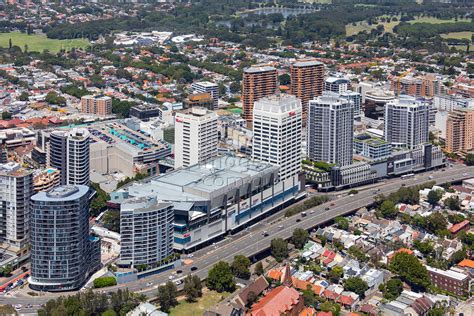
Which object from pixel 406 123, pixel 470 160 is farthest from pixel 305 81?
pixel 470 160

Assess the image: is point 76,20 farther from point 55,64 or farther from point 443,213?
point 443,213

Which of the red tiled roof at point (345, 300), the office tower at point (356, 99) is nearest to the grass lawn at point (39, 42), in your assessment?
the office tower at point (356, 99)

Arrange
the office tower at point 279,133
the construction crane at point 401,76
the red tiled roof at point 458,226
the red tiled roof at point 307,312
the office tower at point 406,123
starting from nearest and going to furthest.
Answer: the red tiled roof at point 307,312, the red tiled roof at point 458,226, the office tower at point 279,133, the office tower at point 406,123, the construction crane at point 401,76

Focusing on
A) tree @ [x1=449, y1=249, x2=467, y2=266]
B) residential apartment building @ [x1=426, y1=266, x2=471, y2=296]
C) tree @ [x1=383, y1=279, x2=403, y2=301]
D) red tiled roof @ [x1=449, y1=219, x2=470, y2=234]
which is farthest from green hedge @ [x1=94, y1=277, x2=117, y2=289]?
red tiled roof @ [x1=449, y1=219, x2=470, y2=234]

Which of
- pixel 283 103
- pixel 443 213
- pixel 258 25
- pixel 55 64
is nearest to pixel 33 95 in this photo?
pixel 55 64

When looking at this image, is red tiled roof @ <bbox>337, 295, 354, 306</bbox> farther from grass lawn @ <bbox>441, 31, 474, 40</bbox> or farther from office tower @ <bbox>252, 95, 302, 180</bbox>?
grass lawn @ <bbox>441, 31, 474, 40</bbox>

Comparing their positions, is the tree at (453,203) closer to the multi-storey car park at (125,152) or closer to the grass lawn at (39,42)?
the multi-storey car park at (125,152)
